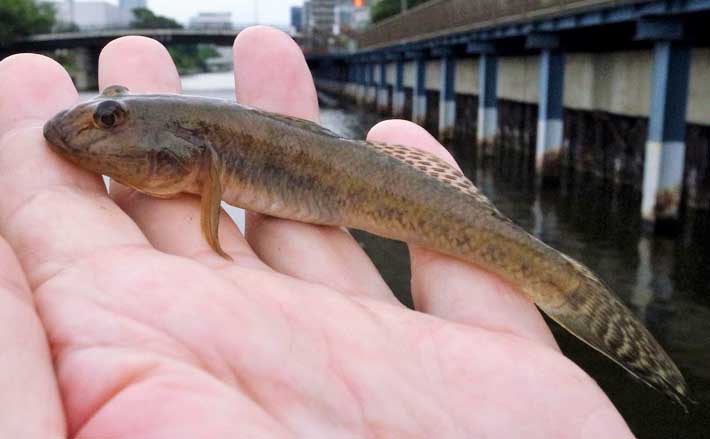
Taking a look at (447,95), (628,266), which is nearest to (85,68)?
(447,95)

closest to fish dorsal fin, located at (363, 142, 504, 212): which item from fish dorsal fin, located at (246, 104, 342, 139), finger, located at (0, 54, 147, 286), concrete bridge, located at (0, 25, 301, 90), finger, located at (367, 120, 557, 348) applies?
fish dorsal fin, located at (246, 104, 342, 139)

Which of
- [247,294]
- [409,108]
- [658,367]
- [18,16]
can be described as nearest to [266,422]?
[247,294]

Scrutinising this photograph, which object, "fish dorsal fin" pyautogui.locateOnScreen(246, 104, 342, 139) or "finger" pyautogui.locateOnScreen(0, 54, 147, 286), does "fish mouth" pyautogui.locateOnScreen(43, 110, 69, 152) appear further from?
"fish dorsal fin" pyautogui.locateOnScreen(246, 104, 342, 139)

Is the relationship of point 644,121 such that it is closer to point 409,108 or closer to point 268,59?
point 268,59

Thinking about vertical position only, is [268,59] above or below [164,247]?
above

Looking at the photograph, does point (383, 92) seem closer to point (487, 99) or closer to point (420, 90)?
point (420, 90)

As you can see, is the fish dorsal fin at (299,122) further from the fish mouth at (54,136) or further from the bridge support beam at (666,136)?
the bridge support beam at (666,136)

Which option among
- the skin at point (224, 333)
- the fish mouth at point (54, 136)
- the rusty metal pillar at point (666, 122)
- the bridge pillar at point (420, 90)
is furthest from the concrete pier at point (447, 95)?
the fish mouth at point (54, 136)
